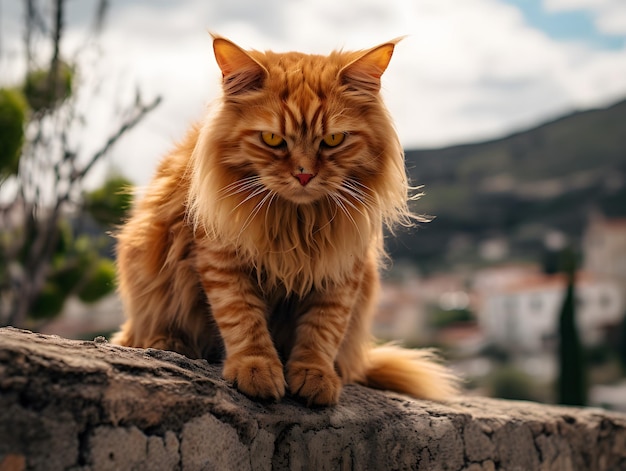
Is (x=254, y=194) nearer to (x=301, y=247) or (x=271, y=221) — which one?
(x=271, y=221)

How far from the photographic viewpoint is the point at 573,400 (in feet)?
41.6

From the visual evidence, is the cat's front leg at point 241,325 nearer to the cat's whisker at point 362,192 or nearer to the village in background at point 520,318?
the cat's whisker at point 362,192

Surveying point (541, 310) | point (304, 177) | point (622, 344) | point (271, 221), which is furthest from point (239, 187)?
point (541, 310)

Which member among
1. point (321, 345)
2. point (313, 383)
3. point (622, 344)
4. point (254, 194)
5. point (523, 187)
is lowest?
point (313, 383)

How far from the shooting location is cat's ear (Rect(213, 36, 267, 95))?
7.20ft

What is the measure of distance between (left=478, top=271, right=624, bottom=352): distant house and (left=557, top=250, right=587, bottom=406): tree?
445 inches

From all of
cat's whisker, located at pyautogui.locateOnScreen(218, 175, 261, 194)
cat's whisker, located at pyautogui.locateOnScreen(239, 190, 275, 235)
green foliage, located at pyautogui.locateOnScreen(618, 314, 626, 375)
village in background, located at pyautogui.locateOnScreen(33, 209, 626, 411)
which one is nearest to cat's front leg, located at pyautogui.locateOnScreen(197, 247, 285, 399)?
cat's whisker, located at pyautogui.locateOnScreen(239, 190, 275, 235)

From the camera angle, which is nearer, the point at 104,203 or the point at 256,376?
the point at 256,376

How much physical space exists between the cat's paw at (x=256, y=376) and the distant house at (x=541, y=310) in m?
23.4

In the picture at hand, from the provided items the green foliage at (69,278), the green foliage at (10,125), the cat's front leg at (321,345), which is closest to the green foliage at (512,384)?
the green foliage at (69,278)

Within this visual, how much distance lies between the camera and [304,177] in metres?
2.08

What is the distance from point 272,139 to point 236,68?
30 cm

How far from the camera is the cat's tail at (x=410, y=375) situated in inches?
115

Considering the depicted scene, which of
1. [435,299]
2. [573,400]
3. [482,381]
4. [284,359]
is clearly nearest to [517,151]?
[435,299]
